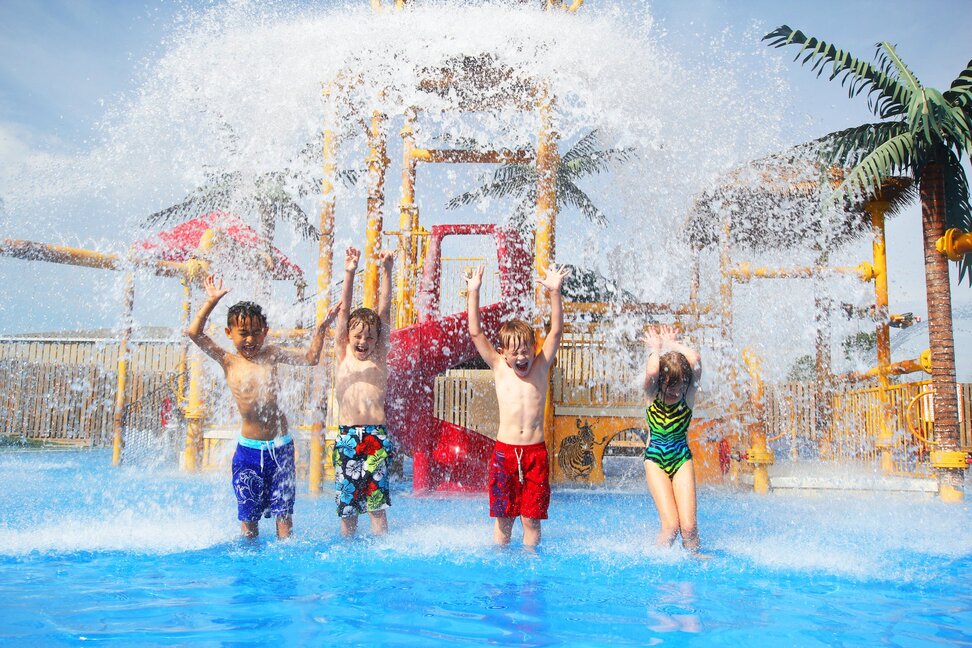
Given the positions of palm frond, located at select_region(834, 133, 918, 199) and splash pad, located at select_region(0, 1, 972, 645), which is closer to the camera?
splash pad, located at select_region(0, 1, 972, 645)

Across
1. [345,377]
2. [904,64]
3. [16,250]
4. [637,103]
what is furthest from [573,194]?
[345,377]

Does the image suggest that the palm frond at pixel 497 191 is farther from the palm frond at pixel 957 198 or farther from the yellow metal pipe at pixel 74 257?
the yellow metal pipe at pixel 74 257

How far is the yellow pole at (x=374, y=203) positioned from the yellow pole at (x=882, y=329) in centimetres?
610

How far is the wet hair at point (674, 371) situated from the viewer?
429 centimetres

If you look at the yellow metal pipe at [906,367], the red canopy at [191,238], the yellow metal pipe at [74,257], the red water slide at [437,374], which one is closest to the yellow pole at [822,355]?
the yellow metal pipe at [906,367]

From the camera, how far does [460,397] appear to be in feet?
32.3

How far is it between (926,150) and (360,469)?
26.2 feet

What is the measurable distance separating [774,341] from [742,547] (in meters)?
4.55

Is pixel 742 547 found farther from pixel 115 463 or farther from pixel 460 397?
pixel 115 463

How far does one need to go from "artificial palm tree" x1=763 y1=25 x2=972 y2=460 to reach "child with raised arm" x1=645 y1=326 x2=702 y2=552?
→ 5.26m

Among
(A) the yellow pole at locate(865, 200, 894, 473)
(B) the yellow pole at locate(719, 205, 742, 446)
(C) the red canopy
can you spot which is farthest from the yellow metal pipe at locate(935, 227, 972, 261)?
(C) the red canopy

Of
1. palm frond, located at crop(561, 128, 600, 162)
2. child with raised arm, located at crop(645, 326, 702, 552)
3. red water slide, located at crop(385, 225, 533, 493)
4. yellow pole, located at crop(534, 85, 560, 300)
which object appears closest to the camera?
child with raised arm, located at crop(645, 326, 702, 552)

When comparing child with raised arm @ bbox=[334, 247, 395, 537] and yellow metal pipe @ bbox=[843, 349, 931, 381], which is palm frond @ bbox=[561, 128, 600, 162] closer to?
yellow metal pipe @ bbox=[843, 349, 931, 381]

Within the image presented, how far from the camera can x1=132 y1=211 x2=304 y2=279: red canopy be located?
351 inches
